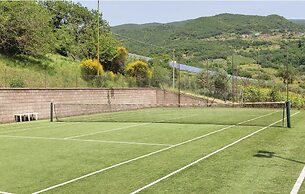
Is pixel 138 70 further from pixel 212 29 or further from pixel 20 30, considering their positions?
pixel 212 29

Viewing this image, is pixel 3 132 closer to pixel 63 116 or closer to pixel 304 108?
pixel 63 116

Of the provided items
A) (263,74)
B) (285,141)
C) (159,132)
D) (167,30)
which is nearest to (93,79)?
(159,132)

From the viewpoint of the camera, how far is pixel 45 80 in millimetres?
27672

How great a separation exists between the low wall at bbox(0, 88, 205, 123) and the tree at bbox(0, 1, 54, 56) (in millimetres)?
7887

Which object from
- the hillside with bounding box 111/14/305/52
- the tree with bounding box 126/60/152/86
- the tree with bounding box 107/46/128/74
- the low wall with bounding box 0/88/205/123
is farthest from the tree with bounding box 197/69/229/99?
the hillside with bounding box 111/14/305/52

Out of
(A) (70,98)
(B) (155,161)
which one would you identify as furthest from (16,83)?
(B) (155,161)

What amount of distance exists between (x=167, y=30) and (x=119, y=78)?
279ft

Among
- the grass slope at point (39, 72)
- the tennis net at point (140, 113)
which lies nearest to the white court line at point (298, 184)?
the tennis net at point (140, 113)

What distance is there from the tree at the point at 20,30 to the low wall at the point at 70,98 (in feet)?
25.9

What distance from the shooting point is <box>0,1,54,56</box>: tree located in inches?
1297

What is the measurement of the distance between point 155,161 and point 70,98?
18919mm

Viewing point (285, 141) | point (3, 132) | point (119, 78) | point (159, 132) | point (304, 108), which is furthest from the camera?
point (119, 78)

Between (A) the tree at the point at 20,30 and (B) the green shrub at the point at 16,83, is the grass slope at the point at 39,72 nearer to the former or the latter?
(B) the green shrub at the point at 16,83

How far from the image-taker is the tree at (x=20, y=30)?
108 ft
